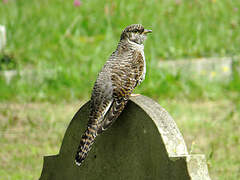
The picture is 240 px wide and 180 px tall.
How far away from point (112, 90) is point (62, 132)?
430cm

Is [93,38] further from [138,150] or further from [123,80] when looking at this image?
[138,150]

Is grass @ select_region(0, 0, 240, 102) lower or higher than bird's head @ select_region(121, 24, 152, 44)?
lower

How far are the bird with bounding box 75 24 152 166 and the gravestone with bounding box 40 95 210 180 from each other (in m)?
0.12

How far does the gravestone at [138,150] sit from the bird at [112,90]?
0.12 meters

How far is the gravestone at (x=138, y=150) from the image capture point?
153 inches

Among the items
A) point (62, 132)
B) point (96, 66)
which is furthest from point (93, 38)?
point (62, 132)

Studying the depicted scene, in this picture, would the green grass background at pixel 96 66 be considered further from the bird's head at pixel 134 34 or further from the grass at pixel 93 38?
the bird's head at pixel 134 34

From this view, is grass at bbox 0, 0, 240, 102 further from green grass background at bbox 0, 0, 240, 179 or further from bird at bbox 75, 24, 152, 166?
bird at bbox 75, 24, 152, 166

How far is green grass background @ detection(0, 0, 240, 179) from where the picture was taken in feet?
27.0

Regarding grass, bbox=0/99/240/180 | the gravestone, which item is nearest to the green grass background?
grass, bbox=0/99/240/180

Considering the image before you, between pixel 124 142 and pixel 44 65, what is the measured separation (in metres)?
6.62

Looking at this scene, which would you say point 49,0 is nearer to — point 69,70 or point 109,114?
point 69,70

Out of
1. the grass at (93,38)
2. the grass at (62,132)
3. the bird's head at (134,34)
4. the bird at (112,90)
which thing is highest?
the bird's head at (134,34)

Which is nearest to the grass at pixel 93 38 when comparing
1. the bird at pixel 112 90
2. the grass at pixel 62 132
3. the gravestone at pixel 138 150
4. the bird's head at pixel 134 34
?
the grass at pixel 62 132
